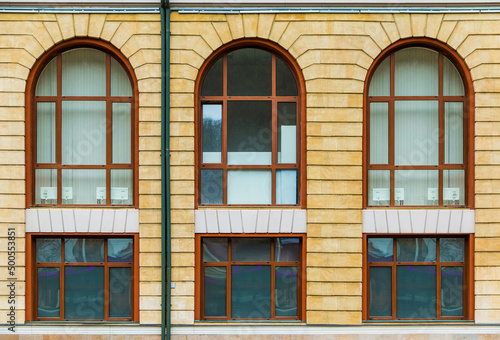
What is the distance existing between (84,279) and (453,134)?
9668 millimetres

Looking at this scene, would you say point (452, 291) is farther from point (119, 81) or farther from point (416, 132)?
point (119, 81)

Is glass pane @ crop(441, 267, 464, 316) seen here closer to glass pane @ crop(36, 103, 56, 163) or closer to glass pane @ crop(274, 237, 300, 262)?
glass pane @ crop(274, 237, 300, 262)

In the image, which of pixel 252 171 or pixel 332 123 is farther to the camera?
pixel 252 171

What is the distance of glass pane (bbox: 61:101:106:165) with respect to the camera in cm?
1101

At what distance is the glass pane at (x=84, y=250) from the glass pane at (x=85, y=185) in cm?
94

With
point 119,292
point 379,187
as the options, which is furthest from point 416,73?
point 119,292

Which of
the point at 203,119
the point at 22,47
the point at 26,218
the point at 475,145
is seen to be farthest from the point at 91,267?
the point at 475,145

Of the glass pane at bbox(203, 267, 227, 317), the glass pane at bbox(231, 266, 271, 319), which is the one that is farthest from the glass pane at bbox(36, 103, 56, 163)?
the glass pane at bbox(231, 266, 271, 319)

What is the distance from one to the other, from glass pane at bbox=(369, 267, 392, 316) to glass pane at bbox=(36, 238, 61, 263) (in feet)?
25.0

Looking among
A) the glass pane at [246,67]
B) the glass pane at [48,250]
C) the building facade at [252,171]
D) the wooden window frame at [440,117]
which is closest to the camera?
the building facade at [252,171]

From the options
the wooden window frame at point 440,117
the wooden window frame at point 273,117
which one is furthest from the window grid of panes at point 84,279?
the wooden window frame at point 440,117

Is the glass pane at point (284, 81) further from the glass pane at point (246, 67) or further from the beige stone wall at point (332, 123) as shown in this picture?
Answer: the beige stone wall at point (332, 123)

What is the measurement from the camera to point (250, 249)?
10.9 m

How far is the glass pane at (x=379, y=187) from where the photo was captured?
1093 cm
